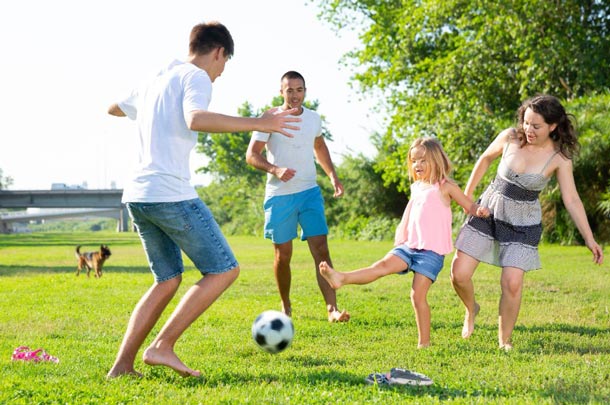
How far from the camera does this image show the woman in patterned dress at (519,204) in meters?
5.73

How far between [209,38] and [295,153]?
9.15 feet

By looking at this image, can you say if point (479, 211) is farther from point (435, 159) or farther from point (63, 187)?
point (63, 187)

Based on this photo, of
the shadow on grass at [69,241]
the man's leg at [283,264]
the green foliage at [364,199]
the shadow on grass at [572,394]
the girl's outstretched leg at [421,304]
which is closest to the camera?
the shadow on grass at [572,394]

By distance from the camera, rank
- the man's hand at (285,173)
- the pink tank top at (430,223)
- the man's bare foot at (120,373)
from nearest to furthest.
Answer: the man's bare foot at (120,373)
the pink tank top at (430,223)
the man's hand at (285,173)

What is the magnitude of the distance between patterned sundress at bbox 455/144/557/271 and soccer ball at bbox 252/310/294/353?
1.95 meters

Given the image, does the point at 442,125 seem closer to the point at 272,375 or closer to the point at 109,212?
the point at 272,375

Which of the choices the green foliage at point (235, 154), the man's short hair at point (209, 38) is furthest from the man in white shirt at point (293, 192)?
the green foliage at point (235, 154)

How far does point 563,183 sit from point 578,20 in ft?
62.7

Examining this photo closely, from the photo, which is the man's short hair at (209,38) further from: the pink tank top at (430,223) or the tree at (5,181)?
the tree at (5,181)

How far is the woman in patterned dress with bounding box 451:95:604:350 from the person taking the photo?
573 cm

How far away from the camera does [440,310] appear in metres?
8.02

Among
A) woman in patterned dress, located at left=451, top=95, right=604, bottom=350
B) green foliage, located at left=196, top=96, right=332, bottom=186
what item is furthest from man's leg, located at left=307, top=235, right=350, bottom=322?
green foliage, located at left=196, top=96, right=332, bottom=186

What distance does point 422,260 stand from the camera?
5742 mm

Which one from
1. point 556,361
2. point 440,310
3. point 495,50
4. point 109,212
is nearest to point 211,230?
point 556,361
